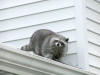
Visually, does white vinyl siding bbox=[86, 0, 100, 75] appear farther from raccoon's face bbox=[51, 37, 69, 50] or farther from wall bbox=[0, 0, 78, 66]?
raccoon's face bbox=[51, 37, 69, 50]

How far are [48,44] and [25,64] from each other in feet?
3.04

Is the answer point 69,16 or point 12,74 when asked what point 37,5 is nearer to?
point 69,16

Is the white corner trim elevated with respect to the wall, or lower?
lower

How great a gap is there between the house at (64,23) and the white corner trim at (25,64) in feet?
2.60

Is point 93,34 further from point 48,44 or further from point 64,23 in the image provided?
point 48,44

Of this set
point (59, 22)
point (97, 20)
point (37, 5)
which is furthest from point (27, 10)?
point (97, 20)

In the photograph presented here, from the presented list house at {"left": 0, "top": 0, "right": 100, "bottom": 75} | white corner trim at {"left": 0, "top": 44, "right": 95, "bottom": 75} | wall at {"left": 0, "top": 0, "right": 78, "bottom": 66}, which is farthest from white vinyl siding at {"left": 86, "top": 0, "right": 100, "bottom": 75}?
white corner trim at {"left": 0, "top": 44, "right": 95, "bottom": 75}

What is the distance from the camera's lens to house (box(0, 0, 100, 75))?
222 inches

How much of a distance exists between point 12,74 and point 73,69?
2.88 feet

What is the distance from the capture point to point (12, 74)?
4406 mm

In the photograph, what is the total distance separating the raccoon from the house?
305mm

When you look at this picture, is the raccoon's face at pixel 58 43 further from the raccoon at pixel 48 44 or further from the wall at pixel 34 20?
the wall at pixel 34 20

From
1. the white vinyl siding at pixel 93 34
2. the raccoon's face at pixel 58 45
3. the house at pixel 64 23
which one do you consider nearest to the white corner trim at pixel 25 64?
the raccoon's face at pixel 58 45

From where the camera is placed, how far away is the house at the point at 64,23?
18.5ft
